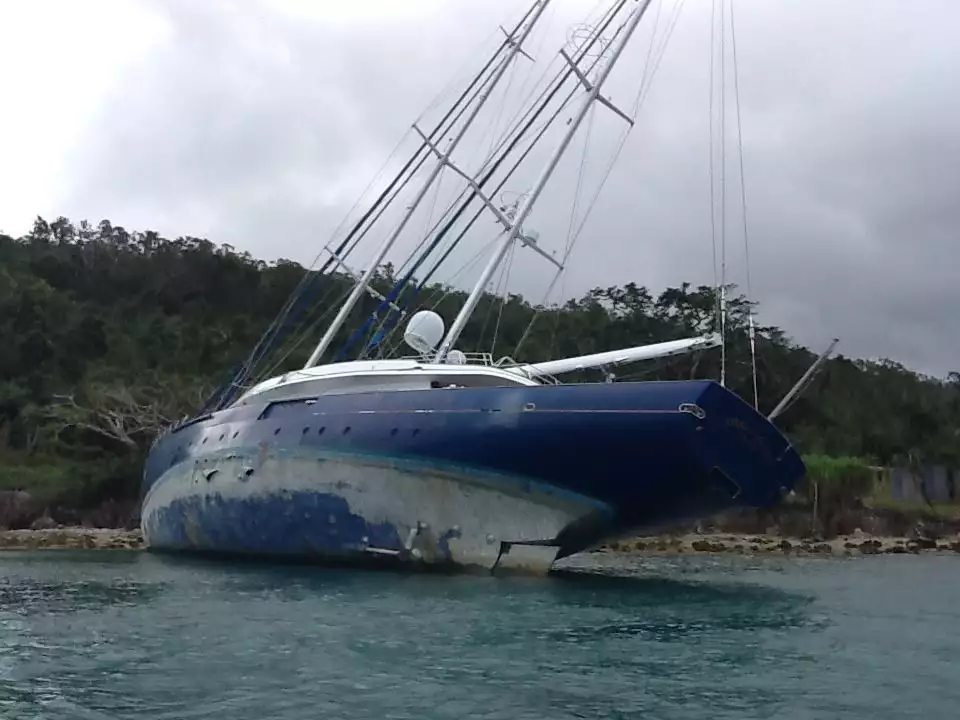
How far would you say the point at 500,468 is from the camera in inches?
628

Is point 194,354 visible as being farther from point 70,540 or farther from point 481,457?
point 481,457

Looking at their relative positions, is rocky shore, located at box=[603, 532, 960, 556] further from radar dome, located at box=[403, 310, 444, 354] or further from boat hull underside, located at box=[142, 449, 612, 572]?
boat hull underside, located at box=[142, 449, 612, 572]

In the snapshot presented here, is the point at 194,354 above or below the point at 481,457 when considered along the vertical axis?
above

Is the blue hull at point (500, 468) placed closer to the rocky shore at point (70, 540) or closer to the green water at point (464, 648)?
the green water at point (464, 648)

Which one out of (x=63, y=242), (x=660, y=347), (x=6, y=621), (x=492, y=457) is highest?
(x=63, y=242)

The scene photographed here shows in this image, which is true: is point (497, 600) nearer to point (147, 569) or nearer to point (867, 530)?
point (147, 569)

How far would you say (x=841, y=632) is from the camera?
1193cm

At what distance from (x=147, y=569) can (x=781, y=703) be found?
13.8 meters

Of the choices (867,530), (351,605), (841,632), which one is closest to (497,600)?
(351,605)

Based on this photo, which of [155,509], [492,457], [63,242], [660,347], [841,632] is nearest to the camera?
[841,632]

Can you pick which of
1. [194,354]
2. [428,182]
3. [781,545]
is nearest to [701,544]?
[781,545]

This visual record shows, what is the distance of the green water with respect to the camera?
26.2ft

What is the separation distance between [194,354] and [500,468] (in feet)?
123

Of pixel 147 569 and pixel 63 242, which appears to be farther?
pixel 63 242
